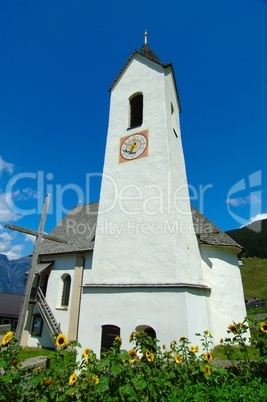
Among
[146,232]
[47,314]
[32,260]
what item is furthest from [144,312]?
[47,314]

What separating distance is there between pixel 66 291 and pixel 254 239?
12357cm

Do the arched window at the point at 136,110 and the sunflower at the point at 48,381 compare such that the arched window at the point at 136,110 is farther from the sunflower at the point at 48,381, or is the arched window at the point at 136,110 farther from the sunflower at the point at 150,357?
the sunflower at the point at 48,381

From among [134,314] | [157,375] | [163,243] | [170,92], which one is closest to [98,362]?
[157,375]

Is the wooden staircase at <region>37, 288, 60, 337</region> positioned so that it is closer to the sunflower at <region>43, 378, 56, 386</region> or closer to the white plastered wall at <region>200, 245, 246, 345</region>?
the white plastered wall at <region>200, 245, 246, 345</region>

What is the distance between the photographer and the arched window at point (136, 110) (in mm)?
15822

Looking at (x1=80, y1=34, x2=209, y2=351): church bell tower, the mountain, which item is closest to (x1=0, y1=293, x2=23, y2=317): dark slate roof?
(x1=80, y1=34, x2=209, y2=351): church bell tower

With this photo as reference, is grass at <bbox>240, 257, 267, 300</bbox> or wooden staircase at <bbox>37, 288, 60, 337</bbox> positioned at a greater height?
grass at <bbox>240, 257, 267, 300</bbox>

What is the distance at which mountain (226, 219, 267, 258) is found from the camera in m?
113

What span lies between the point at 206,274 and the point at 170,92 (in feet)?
41.0

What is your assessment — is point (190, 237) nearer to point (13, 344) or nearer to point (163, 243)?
point (163, 243)

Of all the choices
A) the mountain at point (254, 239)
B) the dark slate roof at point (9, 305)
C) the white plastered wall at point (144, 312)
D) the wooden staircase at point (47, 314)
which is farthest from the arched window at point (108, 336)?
→ the mountain at point (254, 239)

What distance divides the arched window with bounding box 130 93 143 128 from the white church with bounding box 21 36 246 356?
0.08 meters

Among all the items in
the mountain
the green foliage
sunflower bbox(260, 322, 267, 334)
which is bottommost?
the green foliage

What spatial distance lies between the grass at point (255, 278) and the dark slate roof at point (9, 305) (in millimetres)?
57440
